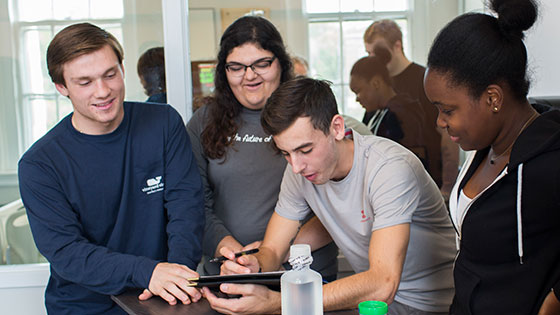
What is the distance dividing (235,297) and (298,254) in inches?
13.1

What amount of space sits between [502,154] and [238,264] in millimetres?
821

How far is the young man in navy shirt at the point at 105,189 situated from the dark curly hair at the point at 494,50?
0.96 metres

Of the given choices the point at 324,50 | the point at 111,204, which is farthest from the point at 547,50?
the point at 111,204

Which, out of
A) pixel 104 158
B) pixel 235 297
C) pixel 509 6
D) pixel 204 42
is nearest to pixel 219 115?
pixel 104 158

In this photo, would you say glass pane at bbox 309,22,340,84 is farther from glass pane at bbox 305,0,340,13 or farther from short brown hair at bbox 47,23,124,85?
short brown hair at bbox 47,23,124,85

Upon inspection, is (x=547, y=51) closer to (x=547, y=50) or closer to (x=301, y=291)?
(x=547, y=50)

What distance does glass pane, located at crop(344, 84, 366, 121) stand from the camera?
9.16ft

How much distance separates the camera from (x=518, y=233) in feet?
4.33

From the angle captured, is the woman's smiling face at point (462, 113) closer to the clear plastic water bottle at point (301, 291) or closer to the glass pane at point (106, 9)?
the clear plastic water bottle at point (301, 291)

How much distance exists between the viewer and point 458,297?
1504mm

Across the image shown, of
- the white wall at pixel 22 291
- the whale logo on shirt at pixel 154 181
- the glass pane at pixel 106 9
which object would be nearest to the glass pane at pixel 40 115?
the glass pane at pixel 106 9

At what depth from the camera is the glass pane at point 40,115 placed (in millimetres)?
2613

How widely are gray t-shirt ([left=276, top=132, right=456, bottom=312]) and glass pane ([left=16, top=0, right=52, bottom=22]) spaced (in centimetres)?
154

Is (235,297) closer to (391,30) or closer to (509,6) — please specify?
(509,6)
